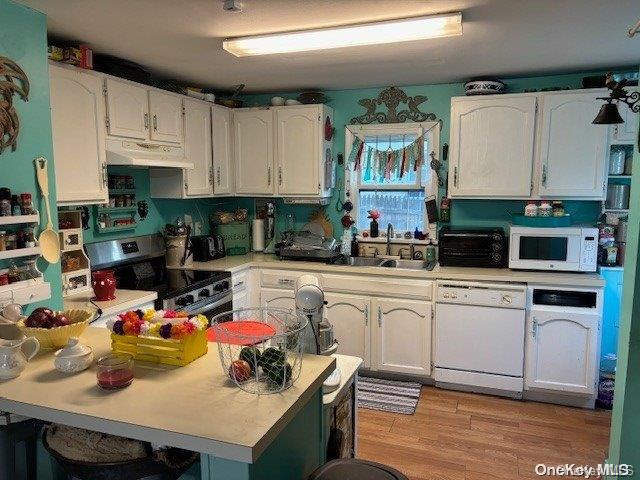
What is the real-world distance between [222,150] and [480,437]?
2.96 meters

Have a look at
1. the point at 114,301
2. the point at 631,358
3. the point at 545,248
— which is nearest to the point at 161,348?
the point at 114,301

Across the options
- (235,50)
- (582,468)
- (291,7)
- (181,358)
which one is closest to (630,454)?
(582,468)

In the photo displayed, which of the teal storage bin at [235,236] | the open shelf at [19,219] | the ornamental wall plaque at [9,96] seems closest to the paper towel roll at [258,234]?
the teal storage bin at [235,236]

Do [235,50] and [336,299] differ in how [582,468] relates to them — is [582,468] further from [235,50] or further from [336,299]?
[235,50]

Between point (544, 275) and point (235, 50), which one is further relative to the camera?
point (544, 275)

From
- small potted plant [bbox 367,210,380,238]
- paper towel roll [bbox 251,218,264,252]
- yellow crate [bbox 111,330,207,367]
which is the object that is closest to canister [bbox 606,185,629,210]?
small potted plant [bbox 367,210,380,238]

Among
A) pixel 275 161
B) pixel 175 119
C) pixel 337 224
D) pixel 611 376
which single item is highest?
pixel 175 119

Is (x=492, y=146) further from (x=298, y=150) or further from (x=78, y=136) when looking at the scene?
(x=78, y=136)

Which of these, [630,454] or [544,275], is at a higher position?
[544,275]

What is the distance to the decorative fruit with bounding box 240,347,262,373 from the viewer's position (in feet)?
4.45

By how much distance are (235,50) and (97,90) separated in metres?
0.86

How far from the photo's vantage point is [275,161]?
4078mm

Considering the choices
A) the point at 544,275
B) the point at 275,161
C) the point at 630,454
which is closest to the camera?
the point at 630,454

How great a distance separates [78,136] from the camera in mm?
2648
